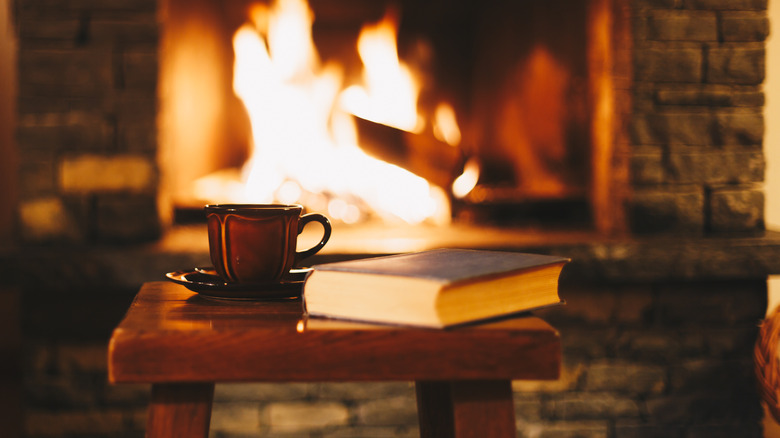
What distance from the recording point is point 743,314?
180 centimetres

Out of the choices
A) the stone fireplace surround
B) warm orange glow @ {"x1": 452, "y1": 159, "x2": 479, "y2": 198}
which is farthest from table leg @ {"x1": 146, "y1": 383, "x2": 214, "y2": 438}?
warm orange glow @ {"x1": 452, "y1": 159, "x2": 479, "y2": 198}

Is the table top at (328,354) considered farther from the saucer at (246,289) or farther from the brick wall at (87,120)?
the brick wall at (87,120)

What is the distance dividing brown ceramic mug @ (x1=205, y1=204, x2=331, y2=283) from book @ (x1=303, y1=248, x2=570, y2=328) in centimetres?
12

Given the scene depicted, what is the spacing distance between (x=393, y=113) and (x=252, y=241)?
1.42m

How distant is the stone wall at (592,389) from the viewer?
173 centimetres

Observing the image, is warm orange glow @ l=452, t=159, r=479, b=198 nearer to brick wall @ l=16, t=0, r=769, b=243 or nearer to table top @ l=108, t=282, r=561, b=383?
brick wall @ l=16, t=0, r=769, b=243

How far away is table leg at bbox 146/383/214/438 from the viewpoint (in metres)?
0.73

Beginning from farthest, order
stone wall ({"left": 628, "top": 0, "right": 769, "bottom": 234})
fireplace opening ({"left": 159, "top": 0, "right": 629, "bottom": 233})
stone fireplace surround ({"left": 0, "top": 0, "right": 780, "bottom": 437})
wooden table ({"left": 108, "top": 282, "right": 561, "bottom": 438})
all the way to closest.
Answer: fireplace opening ({"left": 159, "top": 0, "right": 629, "bottom": 233}), stone wall ({"left": 628, "top": 0, "right": 769, "bottom": 234}), stone fireplace surround ({"left": 0, "top": 0, "right": 780, "bottom": 437}), wooden table ({"left": 108, "top": 282, "right": 561, "bottom": 438})

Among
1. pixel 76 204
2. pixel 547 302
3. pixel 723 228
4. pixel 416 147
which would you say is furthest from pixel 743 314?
pixel 76 204

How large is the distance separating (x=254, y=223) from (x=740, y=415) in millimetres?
1399

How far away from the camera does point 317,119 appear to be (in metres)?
2.18

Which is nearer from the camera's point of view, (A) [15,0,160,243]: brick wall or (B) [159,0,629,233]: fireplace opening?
(A) [15,0,160,243]: brick wall

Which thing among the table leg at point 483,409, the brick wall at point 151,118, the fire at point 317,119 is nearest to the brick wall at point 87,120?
the brick wall at point 151,118

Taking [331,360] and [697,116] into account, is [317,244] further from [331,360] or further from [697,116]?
[697,116]
